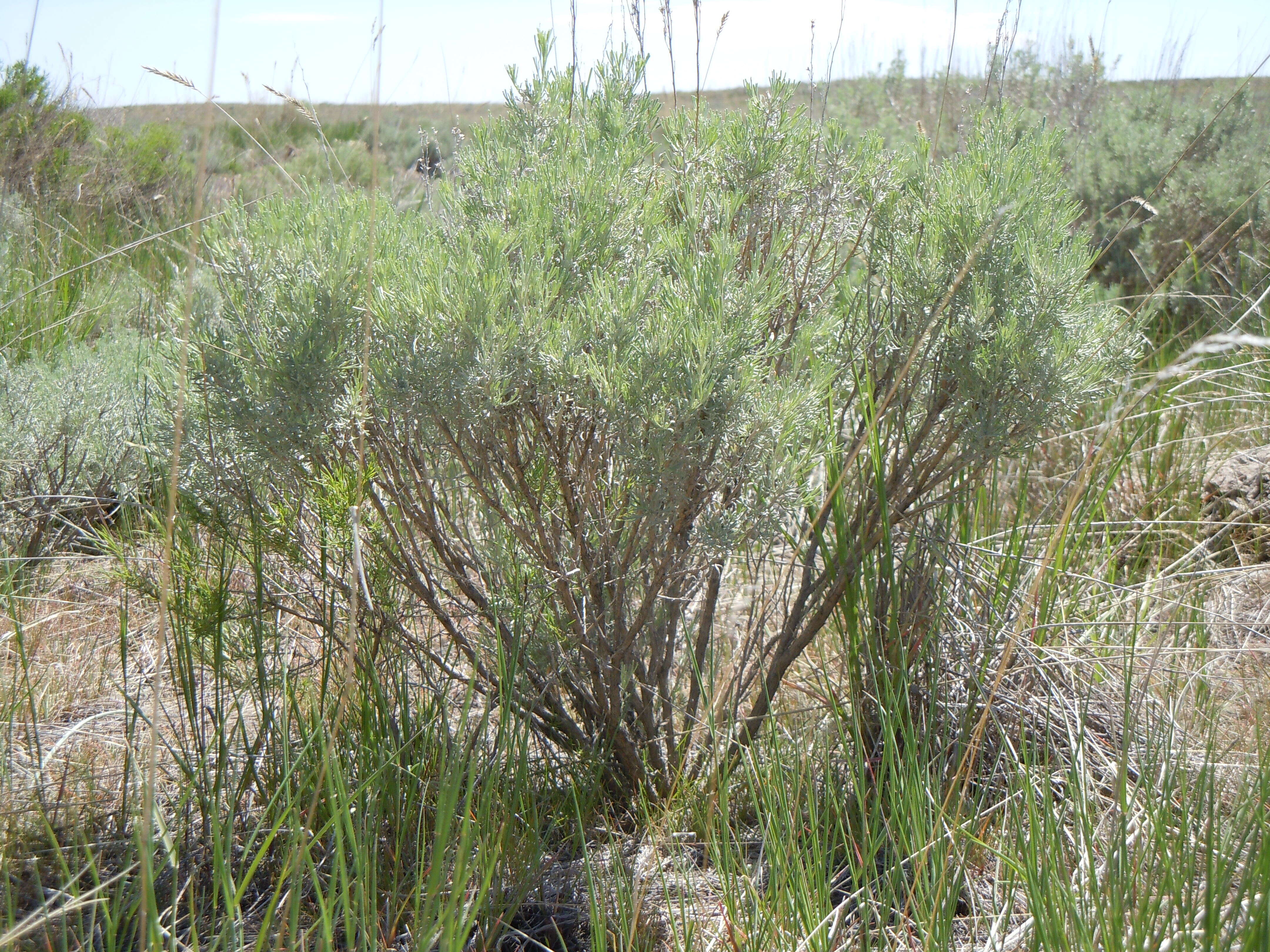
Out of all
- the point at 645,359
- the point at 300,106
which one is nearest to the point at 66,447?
the point at 300,106

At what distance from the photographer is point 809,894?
1.63 metres

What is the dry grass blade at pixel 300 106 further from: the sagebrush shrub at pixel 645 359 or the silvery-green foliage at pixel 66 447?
the silvery-green foliage at pixel 66 447

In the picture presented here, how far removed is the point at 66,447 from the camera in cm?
329

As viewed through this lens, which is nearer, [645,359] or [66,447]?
[645,359]

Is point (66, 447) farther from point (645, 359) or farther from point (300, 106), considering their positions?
point (645, 359)

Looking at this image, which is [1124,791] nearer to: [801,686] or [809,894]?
[809,894]

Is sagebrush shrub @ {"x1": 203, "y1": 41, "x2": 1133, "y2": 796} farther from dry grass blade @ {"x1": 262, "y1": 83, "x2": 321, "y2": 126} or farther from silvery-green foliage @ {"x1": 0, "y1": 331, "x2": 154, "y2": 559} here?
silvery-green foliage @ {"x1": 0, "y1": 331, "x2": 154, "y2": 559}

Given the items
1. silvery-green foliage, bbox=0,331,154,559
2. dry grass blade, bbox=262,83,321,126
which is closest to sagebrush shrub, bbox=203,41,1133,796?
dry grass blade, bbox=262,83,321,126

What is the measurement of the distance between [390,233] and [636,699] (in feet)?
3.58

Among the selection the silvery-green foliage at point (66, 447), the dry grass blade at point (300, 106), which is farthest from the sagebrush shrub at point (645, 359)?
the silvery-green foliage at point (66, 447)

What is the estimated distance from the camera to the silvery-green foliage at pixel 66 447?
3.15 m

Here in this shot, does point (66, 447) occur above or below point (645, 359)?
below

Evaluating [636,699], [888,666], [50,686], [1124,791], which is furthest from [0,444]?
[1124,791]

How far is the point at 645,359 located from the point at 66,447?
271cm
